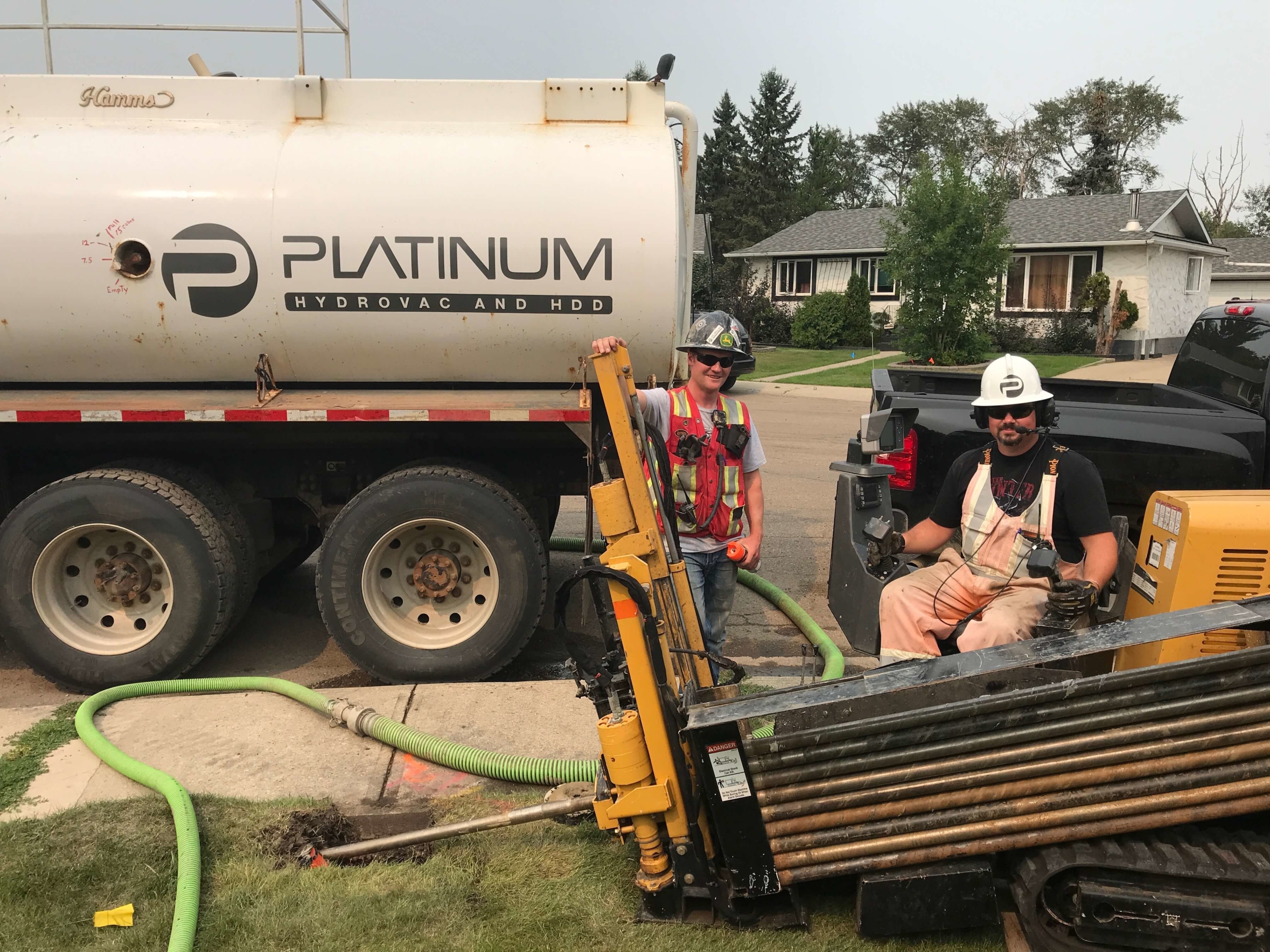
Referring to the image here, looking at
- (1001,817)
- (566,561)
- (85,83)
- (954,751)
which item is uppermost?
(85,83)

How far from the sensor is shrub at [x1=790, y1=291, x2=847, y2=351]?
30.1 metres

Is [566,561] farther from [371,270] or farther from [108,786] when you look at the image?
[108,786]

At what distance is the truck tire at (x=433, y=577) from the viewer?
4.89 m

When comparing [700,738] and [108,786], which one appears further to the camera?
[108,786]

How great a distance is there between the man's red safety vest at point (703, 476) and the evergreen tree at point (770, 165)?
47.8m

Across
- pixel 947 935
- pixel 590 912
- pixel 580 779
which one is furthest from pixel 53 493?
pixel 947 935

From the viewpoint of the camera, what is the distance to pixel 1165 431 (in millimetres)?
4836

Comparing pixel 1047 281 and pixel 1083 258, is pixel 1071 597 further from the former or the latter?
pixel 1047 281

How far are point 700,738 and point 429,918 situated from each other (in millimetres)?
1059

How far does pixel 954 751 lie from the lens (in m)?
2.85

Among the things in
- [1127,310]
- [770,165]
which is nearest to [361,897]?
[1127,310]

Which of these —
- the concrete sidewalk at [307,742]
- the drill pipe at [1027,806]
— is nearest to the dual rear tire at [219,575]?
the concrete sidewalk at [307,742]

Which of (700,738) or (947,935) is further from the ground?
(700,738)

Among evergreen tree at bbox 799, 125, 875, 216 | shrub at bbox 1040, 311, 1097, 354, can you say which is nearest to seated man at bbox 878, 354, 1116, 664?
shrub at bbox 1040, 311, 1097, 354
